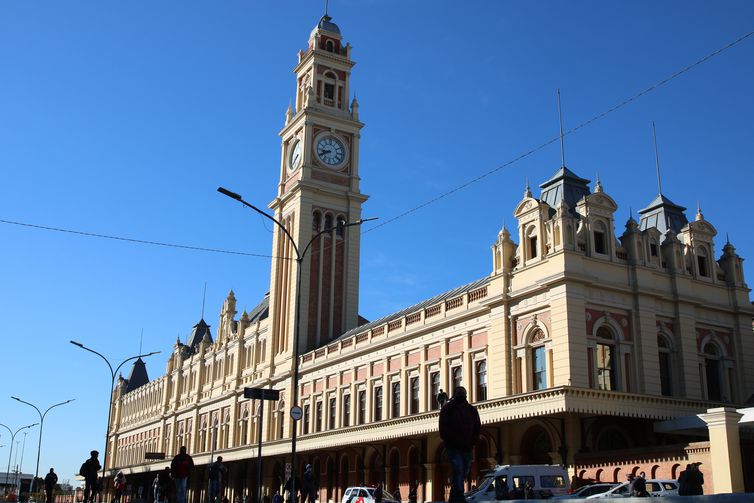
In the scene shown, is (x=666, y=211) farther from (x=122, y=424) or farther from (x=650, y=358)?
(x=122, y=424)

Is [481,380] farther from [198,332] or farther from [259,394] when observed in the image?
[198,332]

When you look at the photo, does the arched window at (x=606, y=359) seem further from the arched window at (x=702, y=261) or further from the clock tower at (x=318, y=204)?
the clock tower at (x=318, y=204)

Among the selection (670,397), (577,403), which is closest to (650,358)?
(670,397)

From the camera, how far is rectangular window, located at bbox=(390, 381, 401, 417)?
45031mm

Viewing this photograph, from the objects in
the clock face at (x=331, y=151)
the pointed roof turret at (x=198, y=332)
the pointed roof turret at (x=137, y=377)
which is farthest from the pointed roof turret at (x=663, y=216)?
the pointed roof turret at (x=137, y=377)

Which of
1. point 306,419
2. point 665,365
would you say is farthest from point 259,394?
point 306,419

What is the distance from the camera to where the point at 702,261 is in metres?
40.0

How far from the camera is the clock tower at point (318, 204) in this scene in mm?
60625

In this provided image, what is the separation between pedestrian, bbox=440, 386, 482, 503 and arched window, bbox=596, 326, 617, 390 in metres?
22.0

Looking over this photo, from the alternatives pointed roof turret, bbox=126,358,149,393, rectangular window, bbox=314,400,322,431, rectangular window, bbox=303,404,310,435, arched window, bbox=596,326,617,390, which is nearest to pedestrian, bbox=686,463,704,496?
arched window, bbox=596,326,617,390

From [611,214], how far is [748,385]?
1064 cm

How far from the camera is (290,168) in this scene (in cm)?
6650

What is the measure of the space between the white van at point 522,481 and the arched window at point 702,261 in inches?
670

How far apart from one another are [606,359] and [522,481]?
1064 centimetres
